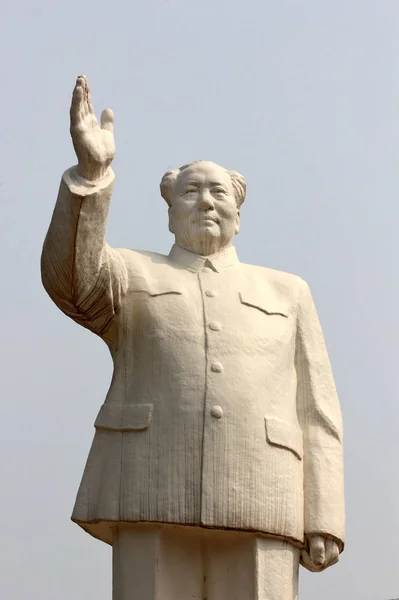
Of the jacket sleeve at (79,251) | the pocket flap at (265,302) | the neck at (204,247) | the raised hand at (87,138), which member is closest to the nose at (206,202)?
the neck at (204,247)

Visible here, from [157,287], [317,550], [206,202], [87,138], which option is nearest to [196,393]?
[157,287]

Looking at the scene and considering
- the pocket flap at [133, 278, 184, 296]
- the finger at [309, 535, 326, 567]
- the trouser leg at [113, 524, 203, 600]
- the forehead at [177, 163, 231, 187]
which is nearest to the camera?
the trouser leg at [113, 524, 203, 600]

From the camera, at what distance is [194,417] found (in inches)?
243

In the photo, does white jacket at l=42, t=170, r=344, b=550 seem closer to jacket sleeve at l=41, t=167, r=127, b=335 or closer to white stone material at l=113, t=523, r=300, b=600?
jacket sleeve at l=41, t=167, r=127, b=335

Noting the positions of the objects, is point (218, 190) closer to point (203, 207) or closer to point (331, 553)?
point (203, 207)

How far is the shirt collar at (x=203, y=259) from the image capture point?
6.73m

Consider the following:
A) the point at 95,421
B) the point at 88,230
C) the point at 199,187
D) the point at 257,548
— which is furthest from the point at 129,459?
the point at 199,187

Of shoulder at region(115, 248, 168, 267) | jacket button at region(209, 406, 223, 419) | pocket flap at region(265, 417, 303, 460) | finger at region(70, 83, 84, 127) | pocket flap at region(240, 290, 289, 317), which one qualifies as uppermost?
finger at region(70, 83, 84, 127)

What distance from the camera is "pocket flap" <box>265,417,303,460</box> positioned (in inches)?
246

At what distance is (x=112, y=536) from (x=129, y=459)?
43cm

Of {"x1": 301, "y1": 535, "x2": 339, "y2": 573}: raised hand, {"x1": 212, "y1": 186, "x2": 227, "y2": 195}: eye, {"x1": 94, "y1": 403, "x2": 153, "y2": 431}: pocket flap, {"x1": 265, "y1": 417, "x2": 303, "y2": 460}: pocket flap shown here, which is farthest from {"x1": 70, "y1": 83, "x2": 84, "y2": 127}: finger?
{"x1": 301, "y1": 535, "x2": 339, "y2": 573}: raised hand

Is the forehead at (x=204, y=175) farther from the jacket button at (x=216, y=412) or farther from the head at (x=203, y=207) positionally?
the jacket button at (x=216, y=412)

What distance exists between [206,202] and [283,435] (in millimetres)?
1302

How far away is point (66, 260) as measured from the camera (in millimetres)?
6137
